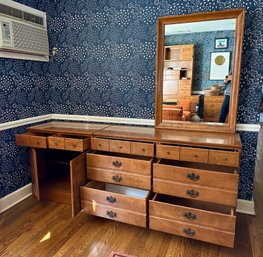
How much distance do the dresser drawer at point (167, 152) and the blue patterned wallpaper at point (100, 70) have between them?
575mm

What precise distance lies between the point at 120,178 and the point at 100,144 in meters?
0.34

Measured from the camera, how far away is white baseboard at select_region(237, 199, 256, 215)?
2.25 m

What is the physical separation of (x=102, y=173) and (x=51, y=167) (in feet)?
3.29

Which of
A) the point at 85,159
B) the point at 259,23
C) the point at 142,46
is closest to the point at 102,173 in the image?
the point at 85,159

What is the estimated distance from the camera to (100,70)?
252 cm

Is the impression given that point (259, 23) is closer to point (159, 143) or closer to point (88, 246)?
point (159, 143)

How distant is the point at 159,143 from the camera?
192cm

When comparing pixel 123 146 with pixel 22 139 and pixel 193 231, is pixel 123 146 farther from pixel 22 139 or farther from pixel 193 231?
pixel 22 139

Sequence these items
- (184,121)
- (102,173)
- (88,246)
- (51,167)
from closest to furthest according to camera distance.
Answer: (88,246) → (102,173) → (184,121) → (51,167)

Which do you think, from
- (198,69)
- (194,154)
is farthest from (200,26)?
(194,154)

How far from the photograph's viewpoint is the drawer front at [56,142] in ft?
7.04

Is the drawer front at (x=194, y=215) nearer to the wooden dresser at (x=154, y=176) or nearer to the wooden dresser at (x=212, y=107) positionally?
the wooden dresser at (x=154, y=176)

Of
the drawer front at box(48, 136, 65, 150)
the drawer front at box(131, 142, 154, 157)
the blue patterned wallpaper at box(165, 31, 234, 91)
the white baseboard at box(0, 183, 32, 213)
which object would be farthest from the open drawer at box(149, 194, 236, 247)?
the white baseboard at box(0, 183, 32, 213)

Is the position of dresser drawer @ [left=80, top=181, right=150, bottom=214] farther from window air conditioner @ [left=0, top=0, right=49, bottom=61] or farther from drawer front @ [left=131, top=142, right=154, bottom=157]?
window air conditioner @ [left=0, top=0, right=49, bottom=61]
